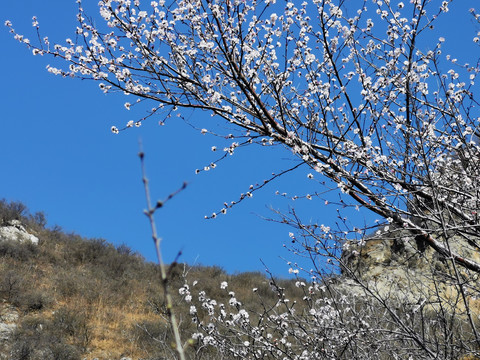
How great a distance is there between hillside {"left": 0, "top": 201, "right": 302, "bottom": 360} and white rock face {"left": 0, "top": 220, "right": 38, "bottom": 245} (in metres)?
0.21

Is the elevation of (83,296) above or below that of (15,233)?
below

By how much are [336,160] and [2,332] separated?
927 cm

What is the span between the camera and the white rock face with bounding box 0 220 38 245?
51.0ft

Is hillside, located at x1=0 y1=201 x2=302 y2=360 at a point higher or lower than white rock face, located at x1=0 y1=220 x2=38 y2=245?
lower

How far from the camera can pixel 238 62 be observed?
3.98 meters

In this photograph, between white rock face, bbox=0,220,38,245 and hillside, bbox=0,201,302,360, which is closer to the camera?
hillside, bbox=0,201,302,360

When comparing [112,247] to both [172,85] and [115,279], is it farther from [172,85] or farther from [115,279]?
[172,85]

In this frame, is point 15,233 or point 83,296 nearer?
point 83,296

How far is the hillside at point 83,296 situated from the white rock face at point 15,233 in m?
0.21

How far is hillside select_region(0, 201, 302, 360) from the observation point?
10109mm

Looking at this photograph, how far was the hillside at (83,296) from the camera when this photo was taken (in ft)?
33.2

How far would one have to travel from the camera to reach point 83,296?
12758 millimetres

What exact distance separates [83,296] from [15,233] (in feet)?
16.6

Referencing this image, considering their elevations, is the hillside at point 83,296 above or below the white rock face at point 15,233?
below
